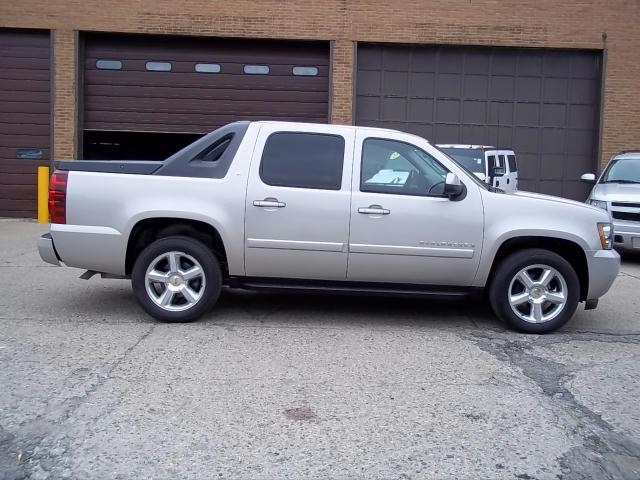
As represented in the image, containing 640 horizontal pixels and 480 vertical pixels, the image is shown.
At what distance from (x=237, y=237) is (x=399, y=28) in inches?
436

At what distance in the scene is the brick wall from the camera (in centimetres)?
1627

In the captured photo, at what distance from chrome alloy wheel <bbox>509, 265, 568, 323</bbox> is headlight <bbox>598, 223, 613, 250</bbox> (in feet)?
1.75

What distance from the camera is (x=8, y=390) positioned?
5.01 meters

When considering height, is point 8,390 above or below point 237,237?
below

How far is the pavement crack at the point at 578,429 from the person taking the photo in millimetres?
4059

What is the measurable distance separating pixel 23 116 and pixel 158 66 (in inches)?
129

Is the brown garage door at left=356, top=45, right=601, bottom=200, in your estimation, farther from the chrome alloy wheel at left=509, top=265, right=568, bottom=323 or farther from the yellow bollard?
the chrome alloy wheel at left=509, top=265, right=568, bottom=323

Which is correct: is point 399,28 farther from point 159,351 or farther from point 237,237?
point 159,351

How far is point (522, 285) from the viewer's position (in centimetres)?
680

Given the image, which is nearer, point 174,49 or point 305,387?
point 305,387

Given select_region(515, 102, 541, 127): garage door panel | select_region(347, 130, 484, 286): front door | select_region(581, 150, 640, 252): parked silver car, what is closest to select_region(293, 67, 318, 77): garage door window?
select_region(515, 102, 541, 127): garage door panel

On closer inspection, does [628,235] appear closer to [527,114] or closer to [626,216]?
[626,216]

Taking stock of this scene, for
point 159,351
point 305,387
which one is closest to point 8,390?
point 159,351

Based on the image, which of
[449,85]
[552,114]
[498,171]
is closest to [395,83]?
[449,85]
